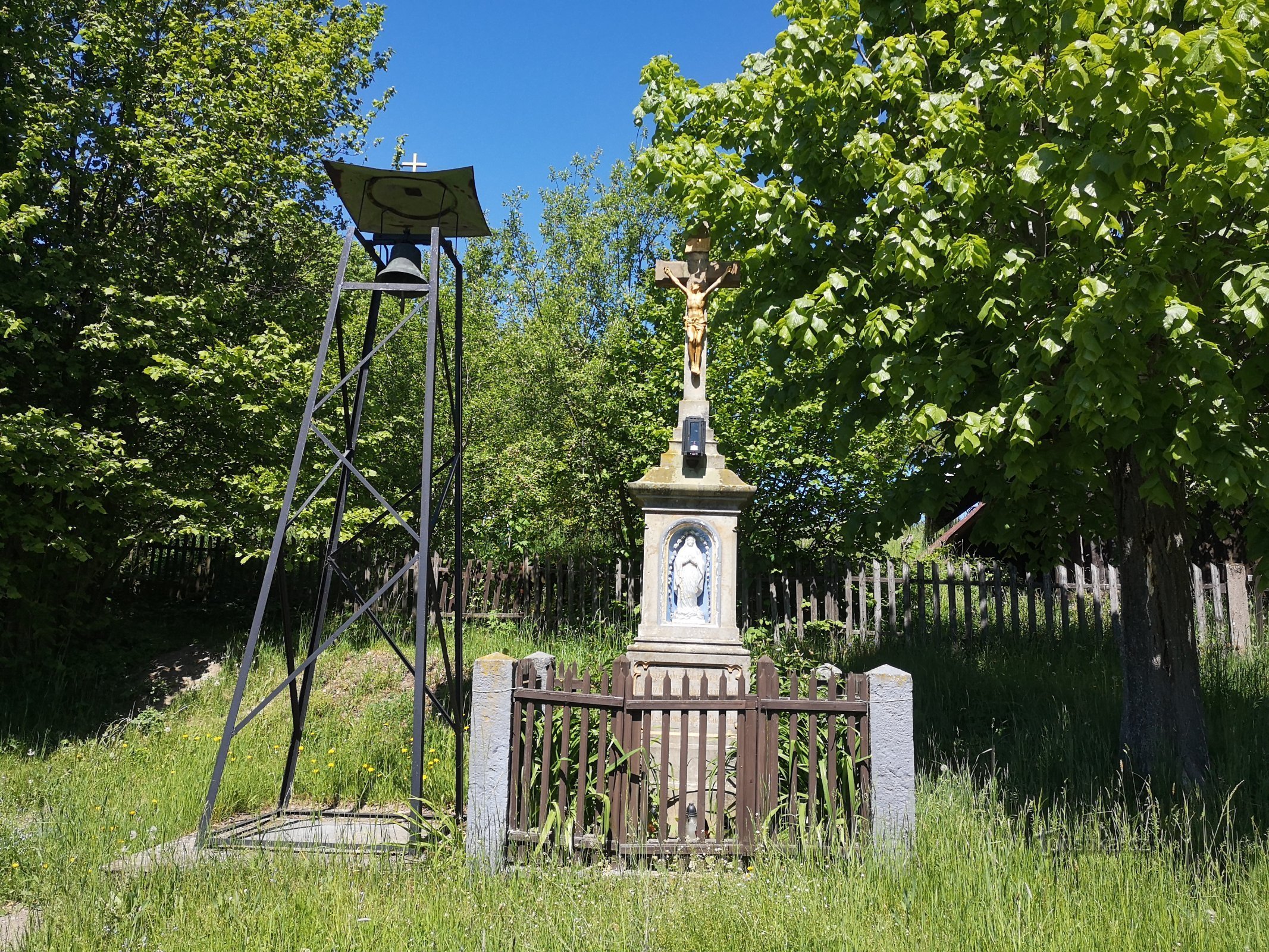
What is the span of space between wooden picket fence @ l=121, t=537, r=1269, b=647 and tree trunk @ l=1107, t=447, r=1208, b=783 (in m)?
3.46

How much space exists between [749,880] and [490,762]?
1.57m

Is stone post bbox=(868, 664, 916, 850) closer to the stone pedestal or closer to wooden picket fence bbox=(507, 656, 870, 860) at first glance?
wooden picket fence bbox=(507, 656, 870, 860)

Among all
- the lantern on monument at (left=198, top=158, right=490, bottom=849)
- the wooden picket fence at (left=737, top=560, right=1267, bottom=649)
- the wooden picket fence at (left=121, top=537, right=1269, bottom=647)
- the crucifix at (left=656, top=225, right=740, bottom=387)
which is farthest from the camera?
the wooden picket fence at (left=121, top=537, right=1269, bottom=647)

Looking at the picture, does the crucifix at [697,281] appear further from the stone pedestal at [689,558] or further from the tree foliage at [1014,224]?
the tree foliage at [1014,224]

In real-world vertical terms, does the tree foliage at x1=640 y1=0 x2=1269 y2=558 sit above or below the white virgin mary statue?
above

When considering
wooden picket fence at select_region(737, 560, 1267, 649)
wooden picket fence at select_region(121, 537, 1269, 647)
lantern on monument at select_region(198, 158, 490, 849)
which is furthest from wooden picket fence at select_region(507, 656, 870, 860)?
wooden picket fence at select_region(737, 560, 1267, 649)

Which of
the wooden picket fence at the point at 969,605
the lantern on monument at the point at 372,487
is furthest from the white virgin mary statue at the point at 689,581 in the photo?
the wooden picket fence at the point at 969,605

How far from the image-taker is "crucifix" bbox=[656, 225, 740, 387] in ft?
23.3

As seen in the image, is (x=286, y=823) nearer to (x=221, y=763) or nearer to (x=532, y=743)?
A: (x=221, y=763)

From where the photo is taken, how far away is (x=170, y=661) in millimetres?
10328

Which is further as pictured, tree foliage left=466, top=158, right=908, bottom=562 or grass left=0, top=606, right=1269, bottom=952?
tree foliage left=466, top=158, right=908, bottom=562

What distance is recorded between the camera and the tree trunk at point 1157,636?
214 inches

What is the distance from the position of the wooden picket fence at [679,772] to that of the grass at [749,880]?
24cm

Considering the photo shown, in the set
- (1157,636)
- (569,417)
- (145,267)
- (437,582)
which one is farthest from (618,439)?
(1157,636)
